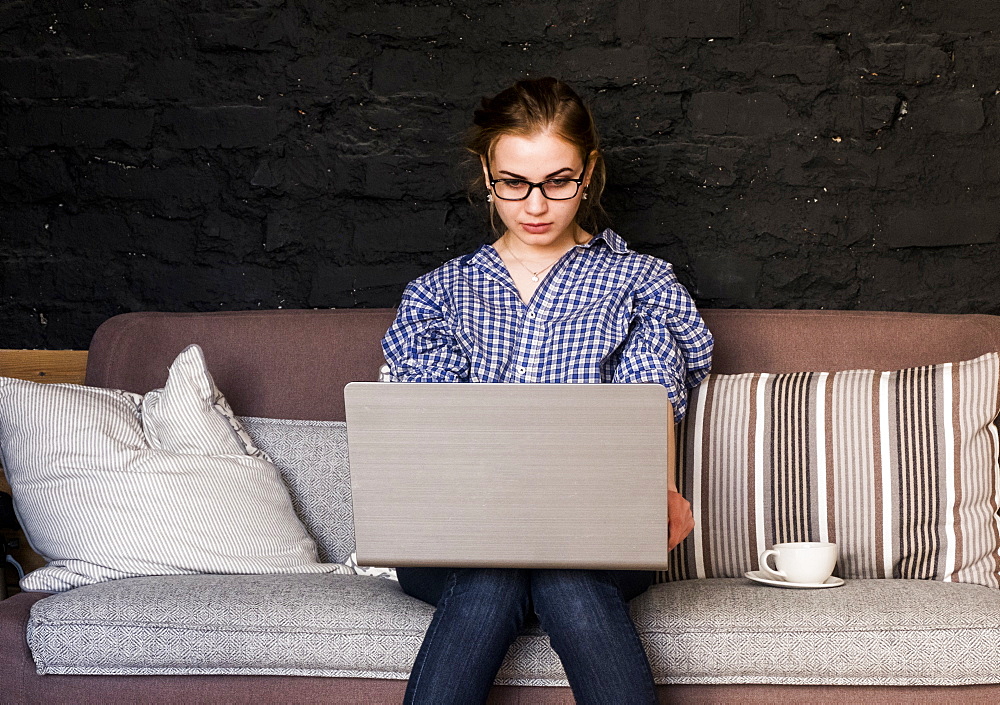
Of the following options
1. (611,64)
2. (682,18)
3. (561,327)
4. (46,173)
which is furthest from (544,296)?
(46,173)

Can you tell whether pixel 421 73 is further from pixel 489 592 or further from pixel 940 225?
pixel 489 592

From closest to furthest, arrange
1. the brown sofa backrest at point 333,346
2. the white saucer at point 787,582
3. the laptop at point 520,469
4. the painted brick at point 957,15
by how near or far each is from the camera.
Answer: the laptop at point 520,469, the white saucer at point 787,582, the brown sofa backrest at point 333,346, the painted brick at point 957,15

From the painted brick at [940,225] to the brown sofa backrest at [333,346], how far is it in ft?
1.11

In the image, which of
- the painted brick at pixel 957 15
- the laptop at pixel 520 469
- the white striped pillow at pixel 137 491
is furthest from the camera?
the painted brick at pixel 957 15

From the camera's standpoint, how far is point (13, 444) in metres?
1.70

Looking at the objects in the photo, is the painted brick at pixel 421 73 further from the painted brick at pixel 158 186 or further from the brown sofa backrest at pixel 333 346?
the brown sofa backrest at pixel 333 346

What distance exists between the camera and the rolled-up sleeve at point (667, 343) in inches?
65.1

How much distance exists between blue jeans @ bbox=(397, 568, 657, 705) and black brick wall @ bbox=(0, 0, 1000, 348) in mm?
1066

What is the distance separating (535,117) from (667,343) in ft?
1.41

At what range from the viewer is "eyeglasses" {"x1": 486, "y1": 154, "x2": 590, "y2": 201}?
1687 mm

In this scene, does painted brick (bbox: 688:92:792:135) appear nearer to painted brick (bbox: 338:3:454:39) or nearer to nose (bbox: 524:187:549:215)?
painted brick (bbox: 338:3:454:39)

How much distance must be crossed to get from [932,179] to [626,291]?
859mm

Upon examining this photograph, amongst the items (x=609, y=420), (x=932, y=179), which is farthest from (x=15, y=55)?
(x=932, y=179)

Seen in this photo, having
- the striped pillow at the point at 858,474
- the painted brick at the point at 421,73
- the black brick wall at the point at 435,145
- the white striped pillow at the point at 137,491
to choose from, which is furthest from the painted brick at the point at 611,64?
the white striped pillow at the point at 137,491
